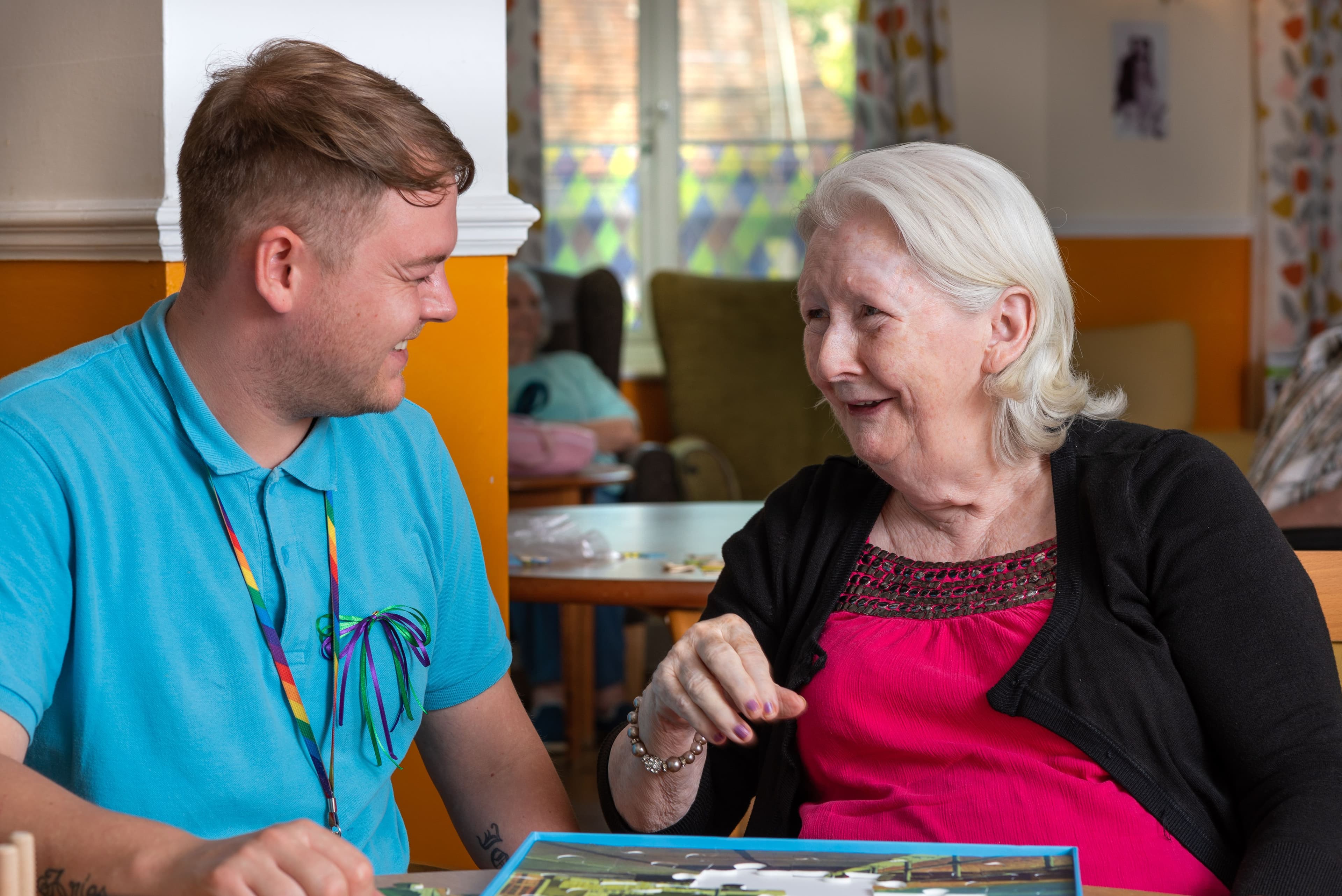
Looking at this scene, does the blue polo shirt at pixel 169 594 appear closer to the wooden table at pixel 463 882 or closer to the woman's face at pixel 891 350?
the wooden table at pixel 463 882

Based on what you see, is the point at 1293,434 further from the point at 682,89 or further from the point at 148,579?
the point at 148,579

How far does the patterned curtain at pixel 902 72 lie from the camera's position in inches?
210

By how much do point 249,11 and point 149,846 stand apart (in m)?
0.98

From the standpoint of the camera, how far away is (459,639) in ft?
4.32

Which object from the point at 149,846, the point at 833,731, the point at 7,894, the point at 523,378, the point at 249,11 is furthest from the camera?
the point at 523,378

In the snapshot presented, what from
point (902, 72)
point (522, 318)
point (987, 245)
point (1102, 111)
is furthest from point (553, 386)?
point (987, 245)

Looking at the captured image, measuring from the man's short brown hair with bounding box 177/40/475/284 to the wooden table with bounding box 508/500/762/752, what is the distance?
1.08 metres

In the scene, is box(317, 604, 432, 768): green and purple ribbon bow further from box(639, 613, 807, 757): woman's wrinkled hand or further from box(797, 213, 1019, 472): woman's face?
box(797, 213, 1019, 472): woman's face

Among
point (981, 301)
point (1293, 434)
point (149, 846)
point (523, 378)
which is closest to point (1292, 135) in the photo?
point (1293, 434)

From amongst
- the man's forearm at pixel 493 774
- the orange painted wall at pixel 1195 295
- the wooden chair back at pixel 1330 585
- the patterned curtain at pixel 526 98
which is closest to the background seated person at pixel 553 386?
the patterned curtain at pixel 526 98

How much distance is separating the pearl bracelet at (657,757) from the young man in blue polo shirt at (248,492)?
0.20 meters

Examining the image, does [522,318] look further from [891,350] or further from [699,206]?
[891,350]

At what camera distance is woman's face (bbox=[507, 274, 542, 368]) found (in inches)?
171

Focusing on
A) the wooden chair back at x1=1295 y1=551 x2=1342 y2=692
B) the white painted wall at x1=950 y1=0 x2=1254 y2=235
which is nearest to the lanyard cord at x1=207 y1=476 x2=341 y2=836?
the wooden chair back at x1=1295 y1=551 x2=1342 y2=692
